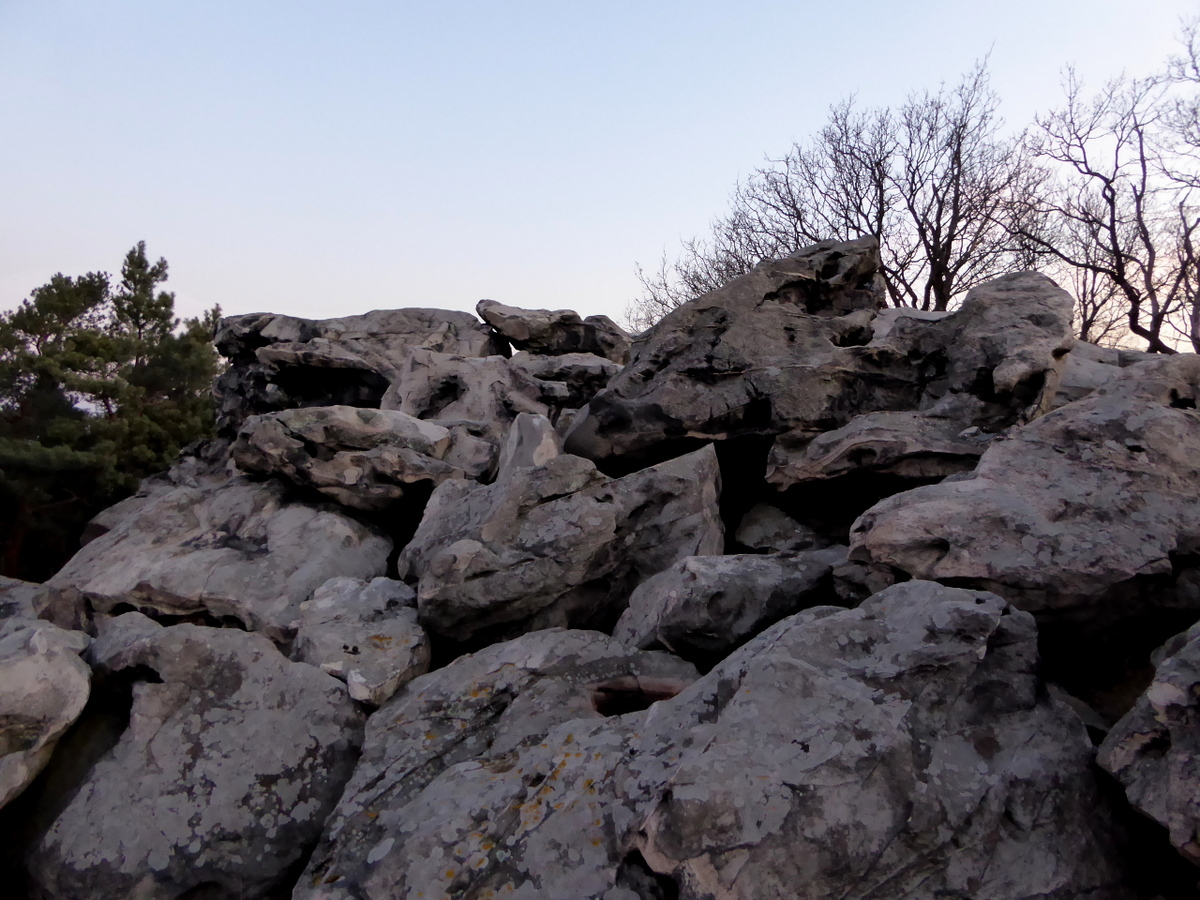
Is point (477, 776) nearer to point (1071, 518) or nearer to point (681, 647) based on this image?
point (681, 647)

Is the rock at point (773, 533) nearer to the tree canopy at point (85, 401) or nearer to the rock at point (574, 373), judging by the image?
the rock at point (574, 373)

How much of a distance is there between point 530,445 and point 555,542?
1945mm

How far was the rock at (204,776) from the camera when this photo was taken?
12.2ft

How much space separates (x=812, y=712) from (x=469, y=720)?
2.08m

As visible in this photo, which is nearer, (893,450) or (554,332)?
(893,450)

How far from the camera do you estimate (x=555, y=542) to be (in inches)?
221

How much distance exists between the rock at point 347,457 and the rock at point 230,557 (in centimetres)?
31

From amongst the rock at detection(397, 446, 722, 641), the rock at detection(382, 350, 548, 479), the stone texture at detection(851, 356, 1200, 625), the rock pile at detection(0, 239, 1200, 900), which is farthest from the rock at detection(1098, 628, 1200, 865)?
the rock at detection(382, 350, 548, 479)

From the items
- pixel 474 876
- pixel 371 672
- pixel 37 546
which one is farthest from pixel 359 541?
pixel 37 546

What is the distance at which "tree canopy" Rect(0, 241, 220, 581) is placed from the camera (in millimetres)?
14109

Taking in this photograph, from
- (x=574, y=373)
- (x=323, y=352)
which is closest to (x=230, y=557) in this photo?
(x=574, y=373)

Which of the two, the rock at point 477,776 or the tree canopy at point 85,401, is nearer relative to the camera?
the rock at point 477,776

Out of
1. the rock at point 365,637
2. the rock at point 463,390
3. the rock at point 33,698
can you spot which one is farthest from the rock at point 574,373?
the rock at point 33,698

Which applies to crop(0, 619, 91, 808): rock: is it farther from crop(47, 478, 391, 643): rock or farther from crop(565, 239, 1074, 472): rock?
crop(565, 239, 1074, 472): rock
